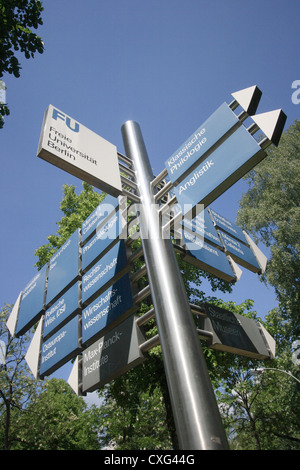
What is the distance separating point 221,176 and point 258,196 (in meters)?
19.8

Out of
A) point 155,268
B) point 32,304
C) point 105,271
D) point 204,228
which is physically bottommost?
point 155,268

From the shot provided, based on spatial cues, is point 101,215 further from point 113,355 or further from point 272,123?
point 272,123

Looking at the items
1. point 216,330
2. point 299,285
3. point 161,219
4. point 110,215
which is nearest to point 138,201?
point 161,219

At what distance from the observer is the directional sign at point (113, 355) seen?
3422mm

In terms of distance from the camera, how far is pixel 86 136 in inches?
163

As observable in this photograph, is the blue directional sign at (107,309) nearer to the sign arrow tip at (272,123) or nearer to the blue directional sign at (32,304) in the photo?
the blue directional sign at (32,304)

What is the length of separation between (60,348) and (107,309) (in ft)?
3.85

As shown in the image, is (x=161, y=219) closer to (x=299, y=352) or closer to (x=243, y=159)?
(x=243, y=159)

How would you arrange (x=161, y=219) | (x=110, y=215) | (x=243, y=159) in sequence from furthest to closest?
(x=110, y=215) < (x=161, y=219) < (x=243, y=159)

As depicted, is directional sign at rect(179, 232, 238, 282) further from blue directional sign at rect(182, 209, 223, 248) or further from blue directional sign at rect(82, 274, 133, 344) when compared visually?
blue directional sign at rect(82, 274, 133, 344)

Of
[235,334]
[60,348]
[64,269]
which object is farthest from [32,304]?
[235,334]

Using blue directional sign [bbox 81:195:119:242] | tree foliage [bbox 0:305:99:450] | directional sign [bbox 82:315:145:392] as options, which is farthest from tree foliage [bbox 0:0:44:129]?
tree foliage [bbox 0:305:99:450]

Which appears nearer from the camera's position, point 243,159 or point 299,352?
point 243,159

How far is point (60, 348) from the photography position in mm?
4652
